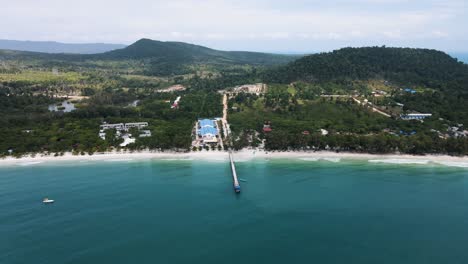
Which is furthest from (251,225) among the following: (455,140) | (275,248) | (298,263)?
(455,140)

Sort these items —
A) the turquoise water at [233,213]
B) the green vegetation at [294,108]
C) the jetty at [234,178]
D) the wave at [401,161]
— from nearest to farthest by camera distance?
the turquoise water at [233,213]
the jetty at [234,178]
the wave at [401,161]
the green vegetation at [294,108]

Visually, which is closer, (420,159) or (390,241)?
(390,241)

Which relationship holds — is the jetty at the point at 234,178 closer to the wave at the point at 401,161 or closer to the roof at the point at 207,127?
the roof at the point at 207,127

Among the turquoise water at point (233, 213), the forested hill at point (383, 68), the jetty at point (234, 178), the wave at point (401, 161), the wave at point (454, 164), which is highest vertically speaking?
the forested hill at point (383, 68)

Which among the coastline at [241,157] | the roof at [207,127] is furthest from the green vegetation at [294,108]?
the roof at [207,127]

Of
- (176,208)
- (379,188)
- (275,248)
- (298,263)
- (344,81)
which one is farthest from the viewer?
(344,81)

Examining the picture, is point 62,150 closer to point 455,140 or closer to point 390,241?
point 390,241

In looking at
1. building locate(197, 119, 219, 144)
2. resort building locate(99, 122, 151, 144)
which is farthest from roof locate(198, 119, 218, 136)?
resort building locate(99, 122, 151, 144)
